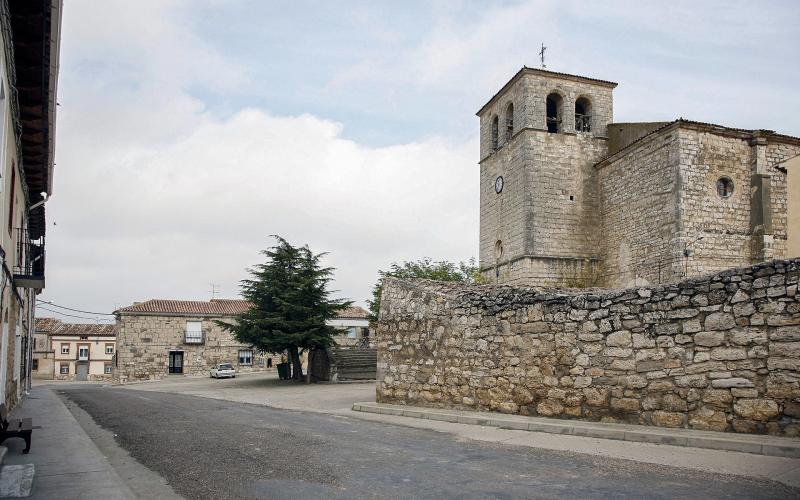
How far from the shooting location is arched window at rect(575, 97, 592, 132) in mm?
30984

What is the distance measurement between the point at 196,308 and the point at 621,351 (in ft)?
137

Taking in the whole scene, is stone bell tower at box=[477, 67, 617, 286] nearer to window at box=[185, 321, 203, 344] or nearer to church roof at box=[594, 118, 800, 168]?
church roof at box=[594, 118, 800, 168]

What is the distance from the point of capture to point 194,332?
45.6m

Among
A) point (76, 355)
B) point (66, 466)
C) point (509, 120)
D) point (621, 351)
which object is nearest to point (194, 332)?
point (76, 355)

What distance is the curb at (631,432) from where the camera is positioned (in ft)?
23.9

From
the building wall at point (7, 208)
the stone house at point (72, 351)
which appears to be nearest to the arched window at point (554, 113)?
the building wall at point (7, 208)

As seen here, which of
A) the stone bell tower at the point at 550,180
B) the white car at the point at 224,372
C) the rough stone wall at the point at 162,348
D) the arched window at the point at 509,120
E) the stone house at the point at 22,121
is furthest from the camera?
the rough stone wall at the point at 162,348

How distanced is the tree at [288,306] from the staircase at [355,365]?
1.01m

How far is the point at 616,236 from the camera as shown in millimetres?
28484

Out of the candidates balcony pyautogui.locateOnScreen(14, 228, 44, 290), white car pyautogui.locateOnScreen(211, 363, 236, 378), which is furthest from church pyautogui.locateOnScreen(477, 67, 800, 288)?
balcony pyautogui.locateOnScreen(14, 228, 44, 290)

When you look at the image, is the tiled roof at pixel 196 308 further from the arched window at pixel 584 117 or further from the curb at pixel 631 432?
the curb at pixel 631 432

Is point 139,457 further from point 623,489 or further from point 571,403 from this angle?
point 571,403

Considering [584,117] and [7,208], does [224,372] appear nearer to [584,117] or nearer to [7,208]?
[584,117]

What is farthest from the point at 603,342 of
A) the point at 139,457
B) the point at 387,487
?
the point at 139,457
